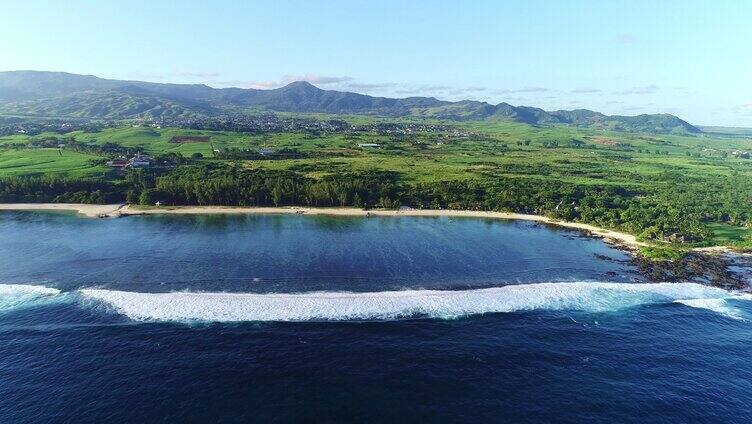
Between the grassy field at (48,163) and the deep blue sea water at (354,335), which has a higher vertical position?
the grassy field at (48,163)

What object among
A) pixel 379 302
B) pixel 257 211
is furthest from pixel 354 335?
pixel 257 211

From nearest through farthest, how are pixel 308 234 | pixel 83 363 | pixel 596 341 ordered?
pixel 83 363, pixel 596 341, pixel 308 234

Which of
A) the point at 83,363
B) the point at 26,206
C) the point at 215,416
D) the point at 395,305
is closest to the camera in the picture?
the point at 215,416

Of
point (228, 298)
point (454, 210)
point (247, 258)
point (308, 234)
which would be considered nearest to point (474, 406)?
point (228, 298)

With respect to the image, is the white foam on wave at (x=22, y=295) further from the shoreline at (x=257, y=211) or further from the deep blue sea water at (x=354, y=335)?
the shoreline at (x=257, y=211)

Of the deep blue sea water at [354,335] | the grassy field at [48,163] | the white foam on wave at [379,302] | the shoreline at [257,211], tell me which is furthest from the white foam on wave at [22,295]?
the grassy field at [48,163]

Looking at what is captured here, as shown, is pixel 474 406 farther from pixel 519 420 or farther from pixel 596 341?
pixel 596 341
